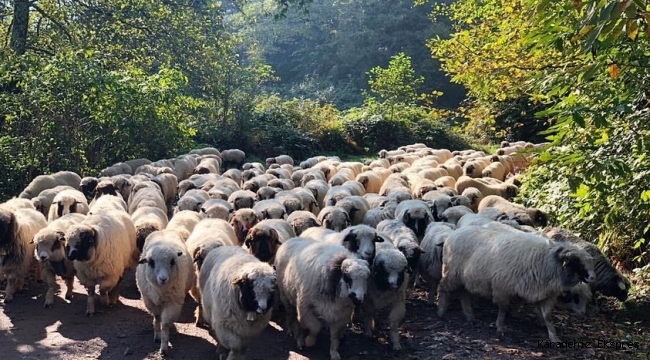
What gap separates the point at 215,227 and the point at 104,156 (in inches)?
418

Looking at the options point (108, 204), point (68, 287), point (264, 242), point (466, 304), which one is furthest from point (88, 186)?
point (466, 304)

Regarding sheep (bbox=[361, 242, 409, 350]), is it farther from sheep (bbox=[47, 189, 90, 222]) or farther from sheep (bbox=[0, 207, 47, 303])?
sheep (bbox=[47, 189, 90, 222])

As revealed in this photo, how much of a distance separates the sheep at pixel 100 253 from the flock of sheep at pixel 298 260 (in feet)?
0.06

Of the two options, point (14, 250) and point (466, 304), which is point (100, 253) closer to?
point (14, 250)

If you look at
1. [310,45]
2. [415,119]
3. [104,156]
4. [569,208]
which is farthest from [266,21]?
[569,208]

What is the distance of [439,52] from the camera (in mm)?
14242

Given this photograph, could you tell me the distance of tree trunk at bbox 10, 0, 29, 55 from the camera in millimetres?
16500

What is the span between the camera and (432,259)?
8180mm

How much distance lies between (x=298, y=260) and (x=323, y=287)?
0.63m

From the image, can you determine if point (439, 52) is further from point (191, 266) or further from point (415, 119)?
point (415, 119)

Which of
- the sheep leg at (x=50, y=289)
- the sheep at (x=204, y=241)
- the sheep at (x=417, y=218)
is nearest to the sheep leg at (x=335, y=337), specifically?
the sheep at (x=204, y=241)

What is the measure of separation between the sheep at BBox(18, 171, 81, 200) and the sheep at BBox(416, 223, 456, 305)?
8.72 m

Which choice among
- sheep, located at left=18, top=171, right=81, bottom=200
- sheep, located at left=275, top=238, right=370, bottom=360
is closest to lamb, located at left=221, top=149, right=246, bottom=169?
sheep, located at left=18, top=171, right=81, bottom=200

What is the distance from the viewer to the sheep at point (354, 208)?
33.5ft
